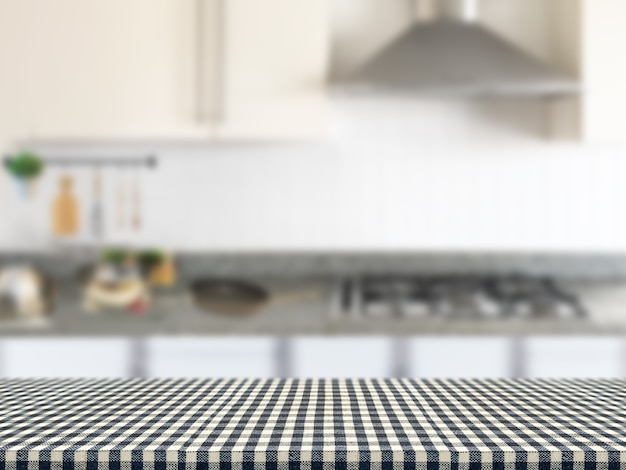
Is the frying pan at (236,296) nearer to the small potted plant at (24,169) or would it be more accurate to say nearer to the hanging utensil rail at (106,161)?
the hanging utensil rail at (106,161)

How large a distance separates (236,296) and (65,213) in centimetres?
80

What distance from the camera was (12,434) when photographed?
0.72 meters

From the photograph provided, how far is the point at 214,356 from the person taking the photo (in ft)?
8.04

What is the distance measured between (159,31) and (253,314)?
1.05 meters

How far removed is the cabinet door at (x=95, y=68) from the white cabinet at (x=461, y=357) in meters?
1.10

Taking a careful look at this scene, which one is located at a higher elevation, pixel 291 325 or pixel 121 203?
pixel 121 203

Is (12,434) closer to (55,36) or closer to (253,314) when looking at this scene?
(253,314)

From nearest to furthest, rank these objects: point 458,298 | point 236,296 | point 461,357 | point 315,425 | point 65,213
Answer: point 315,425, point 461,357, point 458,298, point 236,296, point 65,213

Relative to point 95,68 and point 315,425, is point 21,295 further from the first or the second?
point 315,425

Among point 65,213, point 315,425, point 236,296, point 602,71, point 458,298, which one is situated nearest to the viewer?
point 315,425

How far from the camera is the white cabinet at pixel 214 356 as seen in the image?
2439 millimetres

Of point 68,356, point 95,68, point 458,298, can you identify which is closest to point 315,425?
point 68,356

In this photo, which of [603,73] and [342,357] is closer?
[342,357]

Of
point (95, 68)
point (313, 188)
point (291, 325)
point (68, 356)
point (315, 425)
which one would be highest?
point (95, 68)
